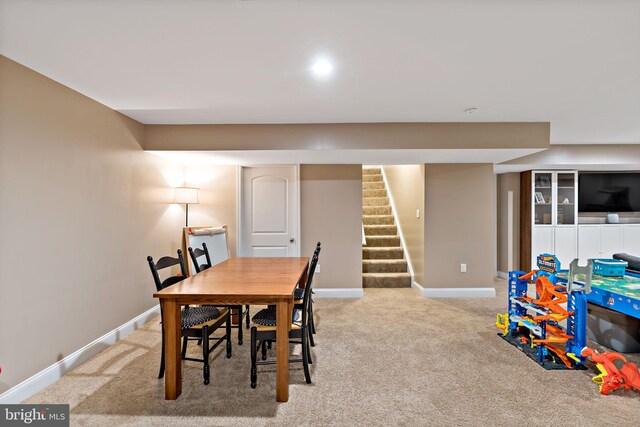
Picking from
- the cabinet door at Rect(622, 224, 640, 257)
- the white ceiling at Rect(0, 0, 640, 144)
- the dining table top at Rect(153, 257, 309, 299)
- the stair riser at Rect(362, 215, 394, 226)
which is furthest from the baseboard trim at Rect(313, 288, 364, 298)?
the cabinet door at Rect(622, 224, 640, 257)

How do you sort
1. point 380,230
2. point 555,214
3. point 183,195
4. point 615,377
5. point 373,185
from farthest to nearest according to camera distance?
point 373,185 < point 380,230 < point 555,214 < point 183,195 < point 615,377

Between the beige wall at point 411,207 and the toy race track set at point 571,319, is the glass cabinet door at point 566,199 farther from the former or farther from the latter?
the toy race track set at point 571,319

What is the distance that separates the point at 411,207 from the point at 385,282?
52.9 inches

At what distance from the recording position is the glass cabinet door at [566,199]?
5.41m

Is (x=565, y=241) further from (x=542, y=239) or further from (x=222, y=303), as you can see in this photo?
(x=222, y=303)

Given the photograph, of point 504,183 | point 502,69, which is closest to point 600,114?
point 502,69

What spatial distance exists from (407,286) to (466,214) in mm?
1511

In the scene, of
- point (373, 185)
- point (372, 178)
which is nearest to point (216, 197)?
point (373, 185)

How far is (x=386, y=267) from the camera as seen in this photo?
17.7ft

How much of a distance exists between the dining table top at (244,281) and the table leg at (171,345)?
102 mm

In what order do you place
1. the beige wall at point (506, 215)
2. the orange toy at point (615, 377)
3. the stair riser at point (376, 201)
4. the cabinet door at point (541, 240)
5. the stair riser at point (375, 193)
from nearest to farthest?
the orange toy at point (615, 377), the cabinet door at point (541, 240), the beige wall at point (506, 215), the stair riser at point (376, 201), the stair riser at point (375, 193)

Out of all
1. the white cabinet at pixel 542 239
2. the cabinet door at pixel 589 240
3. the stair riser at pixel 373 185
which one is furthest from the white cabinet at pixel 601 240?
the stair riser at pixel 373 185

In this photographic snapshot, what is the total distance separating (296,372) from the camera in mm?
2486

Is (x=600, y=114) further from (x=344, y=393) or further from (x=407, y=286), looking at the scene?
(x=344, y=393)
